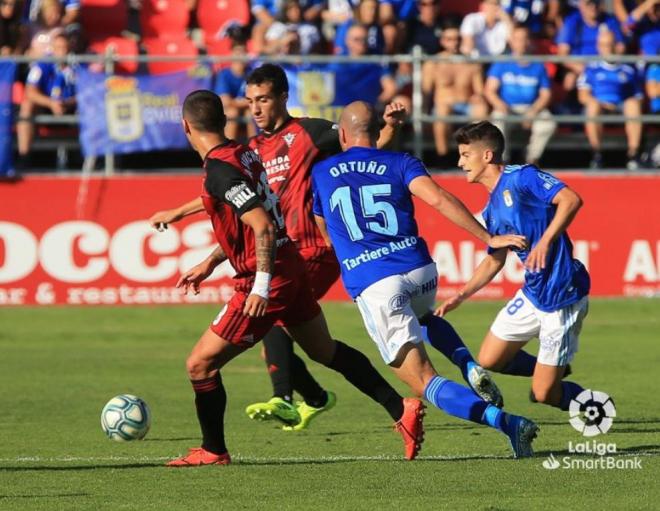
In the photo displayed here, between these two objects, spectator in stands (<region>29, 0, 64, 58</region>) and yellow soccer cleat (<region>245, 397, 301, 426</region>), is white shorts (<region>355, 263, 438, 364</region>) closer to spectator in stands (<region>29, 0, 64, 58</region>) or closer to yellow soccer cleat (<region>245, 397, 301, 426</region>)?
yellow soccer cleat (<region>245, 397, 301, 426</region>)

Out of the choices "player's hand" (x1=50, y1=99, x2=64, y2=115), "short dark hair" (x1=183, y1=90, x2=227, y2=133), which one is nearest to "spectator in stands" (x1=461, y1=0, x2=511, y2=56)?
"player's hand" (x1=50, y1=99, x2=64, y2=115)

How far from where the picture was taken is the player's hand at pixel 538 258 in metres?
8.08

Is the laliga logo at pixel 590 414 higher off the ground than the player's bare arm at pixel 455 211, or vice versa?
the player's bare arm at pixel 455 211

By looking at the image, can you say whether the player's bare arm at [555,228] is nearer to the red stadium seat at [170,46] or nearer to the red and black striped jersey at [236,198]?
the red and black striped jersey at [236,198]

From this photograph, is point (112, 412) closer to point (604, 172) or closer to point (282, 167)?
point (282, 167)

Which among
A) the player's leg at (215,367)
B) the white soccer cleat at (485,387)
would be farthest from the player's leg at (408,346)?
the player's leg at (215,367)

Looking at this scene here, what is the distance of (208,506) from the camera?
22.3 ft

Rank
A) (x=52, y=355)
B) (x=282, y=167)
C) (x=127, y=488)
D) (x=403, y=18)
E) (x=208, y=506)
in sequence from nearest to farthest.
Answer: (x=208, y=506), (x=127, y=488), (x=282, y=167), (x=52, y=355), (x=403, y=18)

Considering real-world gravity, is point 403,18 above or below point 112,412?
above

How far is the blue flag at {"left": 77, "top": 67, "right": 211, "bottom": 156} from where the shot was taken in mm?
17062

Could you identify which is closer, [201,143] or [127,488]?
[127,488]

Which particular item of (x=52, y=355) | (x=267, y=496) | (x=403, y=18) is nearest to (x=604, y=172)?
(x=403, y=18)

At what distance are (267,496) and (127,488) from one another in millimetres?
810

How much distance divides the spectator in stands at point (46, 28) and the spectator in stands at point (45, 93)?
712 millimetres
